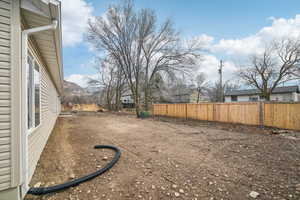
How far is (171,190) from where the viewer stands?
2.06m

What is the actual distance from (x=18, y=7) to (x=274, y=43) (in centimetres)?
2077

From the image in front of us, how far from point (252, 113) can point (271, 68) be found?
12.9 meters

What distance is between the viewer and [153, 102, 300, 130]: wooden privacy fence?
6.39 metres

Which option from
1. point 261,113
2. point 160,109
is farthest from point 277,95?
point 160,109

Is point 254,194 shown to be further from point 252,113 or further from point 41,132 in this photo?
point 252,113

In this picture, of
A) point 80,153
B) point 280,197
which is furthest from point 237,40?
point 80,153

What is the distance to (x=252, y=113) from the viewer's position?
297 inches

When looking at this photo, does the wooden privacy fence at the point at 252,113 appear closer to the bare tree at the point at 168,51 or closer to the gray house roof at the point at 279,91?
the bare tree at the point at 168,51

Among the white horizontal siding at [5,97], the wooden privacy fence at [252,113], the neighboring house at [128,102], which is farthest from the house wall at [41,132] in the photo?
the neighboring house at [128,102]

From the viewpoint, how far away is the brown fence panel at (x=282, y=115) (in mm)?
6250

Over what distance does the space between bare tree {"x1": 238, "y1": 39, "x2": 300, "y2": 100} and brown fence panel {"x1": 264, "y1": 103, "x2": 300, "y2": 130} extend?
11949 mm

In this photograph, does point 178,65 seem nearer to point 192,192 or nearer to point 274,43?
point 274,43

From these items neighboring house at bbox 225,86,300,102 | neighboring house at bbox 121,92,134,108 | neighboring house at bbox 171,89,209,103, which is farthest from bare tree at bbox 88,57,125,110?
neighboring house at bbox 225,86,300,102

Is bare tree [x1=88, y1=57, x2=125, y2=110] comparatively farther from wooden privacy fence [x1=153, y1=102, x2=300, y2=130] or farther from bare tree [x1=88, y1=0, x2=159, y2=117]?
wooden privacy fence [x1=153, y1=102, x2=300, y2=130]
